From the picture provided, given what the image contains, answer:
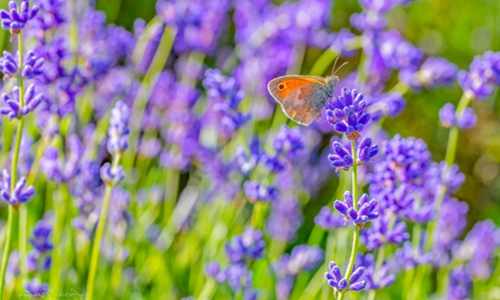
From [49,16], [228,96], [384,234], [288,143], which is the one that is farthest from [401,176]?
[49,16]

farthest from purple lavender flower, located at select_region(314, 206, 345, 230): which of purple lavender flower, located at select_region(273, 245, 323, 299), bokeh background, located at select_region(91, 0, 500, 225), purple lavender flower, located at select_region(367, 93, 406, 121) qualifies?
bokeh background, located at select_region(91, 0, 500, 225)

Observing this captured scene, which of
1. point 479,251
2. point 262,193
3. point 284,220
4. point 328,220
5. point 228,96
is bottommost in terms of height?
point 284,220

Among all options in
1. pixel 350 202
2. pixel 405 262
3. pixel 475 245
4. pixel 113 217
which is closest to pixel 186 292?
pixel 113 217

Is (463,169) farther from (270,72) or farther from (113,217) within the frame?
(113,217)

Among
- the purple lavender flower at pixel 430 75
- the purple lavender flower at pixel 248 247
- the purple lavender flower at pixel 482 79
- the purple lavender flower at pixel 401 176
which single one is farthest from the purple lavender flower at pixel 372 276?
the purple lavender flower at pixel 430 75

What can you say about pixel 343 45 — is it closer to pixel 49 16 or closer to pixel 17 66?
pixel 49 16

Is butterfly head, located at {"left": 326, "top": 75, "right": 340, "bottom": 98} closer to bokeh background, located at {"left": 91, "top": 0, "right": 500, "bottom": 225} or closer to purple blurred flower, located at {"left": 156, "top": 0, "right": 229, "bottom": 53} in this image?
purple blurred flower, located at {"left": 156, "top": 0, "right": 229, "bottom": 53}

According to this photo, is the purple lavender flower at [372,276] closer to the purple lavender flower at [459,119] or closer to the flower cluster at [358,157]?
the flower cluster at [358,157]
